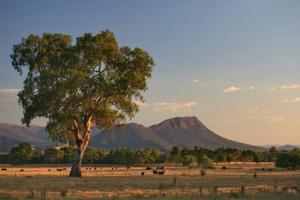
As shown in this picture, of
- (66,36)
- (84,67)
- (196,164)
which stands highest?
(66,36)

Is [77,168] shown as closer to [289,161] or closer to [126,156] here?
[289,161]

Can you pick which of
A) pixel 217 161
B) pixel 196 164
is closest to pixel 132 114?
pixel 196 164

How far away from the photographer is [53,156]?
15938cm

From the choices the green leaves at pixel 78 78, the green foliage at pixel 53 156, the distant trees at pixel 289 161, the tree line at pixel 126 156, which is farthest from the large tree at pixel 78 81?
the green foliage at pixel 53 156

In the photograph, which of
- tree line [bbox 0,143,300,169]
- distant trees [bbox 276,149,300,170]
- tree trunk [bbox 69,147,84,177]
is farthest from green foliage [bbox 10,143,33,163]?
tree trunk [bbox 69,147,84,177]

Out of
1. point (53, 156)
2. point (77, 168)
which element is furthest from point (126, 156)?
point (77, 168)

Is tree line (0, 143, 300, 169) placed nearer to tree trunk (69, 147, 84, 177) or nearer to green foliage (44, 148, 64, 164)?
green foliage (44, 148, 64, 164)

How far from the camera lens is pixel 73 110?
5844 cm

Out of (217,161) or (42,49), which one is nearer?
(42,49)

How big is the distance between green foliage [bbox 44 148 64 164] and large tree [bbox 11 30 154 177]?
9842cm

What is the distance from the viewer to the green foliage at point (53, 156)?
524ft

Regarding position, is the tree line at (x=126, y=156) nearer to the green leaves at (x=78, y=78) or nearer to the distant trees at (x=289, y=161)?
the distant trees at (x=289, y=161)

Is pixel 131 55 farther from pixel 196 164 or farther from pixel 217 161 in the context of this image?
pixel 217 161

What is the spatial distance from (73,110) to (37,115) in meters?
4.43
